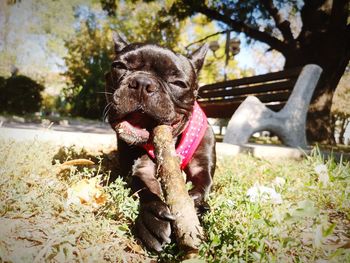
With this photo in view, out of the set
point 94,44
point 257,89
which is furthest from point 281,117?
point 94,44

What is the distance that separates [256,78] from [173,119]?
12.7ft

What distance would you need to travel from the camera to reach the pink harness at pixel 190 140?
2238mm

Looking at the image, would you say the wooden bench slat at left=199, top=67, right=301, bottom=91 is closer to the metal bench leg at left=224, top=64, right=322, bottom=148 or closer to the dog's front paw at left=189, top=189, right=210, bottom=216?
the metal bench leg at left=224, top=64, right=322, bottom=148

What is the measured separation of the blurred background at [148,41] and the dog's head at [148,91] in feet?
2.42

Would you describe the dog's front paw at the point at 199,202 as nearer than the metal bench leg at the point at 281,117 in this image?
Yes

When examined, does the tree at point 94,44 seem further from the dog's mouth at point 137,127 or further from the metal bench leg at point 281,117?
the dog's mouth at point 137,127

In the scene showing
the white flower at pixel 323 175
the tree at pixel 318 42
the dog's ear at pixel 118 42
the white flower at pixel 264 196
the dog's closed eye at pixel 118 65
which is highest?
the tree at pixel 318 42

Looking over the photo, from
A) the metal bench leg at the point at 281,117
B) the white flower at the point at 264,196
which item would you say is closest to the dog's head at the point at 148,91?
the white flower at the point at 264,196

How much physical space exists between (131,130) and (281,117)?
3599 mm

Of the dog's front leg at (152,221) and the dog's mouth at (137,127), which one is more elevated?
the dog's mouth at (137,127)

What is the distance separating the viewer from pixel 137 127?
205 centimetres

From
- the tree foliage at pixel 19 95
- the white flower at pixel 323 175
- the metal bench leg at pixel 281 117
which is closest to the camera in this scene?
the white flower at pixel 323 175

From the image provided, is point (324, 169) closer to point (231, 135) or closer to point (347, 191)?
point (347, 191)

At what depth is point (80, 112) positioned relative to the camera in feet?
55.7
